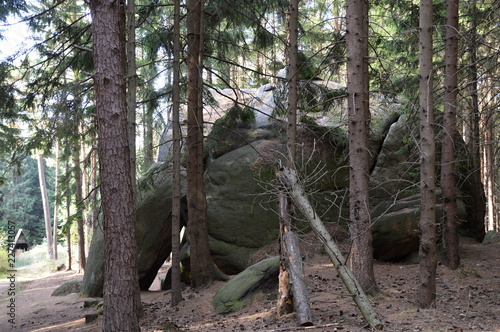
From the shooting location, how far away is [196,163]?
11.0 m

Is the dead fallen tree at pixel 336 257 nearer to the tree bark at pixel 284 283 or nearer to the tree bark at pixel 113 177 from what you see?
the tree bark at pixel 284 283

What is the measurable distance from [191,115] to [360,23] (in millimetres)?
5057

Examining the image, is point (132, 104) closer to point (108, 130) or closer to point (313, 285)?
point (108, 130)

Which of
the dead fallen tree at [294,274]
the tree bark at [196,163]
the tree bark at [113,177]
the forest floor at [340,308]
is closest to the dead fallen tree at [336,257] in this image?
the forest floor at [340,308]

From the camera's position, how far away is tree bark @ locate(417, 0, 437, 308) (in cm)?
645

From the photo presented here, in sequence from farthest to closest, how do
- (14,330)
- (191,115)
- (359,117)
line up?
1. (191,115)
2. (14,330)
3. (359,117)

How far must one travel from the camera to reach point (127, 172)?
5.77 meters

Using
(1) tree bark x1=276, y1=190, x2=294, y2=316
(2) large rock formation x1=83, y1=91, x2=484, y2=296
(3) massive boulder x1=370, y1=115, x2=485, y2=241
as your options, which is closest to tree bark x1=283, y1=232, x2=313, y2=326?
(1) tree bark x1=276, y1=190, x2=294, y2=316

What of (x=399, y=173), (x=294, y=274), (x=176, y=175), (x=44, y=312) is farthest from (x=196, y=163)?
(x=44, y=312)

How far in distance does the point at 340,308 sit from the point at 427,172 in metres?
2.72

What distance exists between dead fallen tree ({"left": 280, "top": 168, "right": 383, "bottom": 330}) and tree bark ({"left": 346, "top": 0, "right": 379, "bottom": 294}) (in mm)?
1577

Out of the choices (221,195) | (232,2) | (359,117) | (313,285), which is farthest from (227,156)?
(359,117)

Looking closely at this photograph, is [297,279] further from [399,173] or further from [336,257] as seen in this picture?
[399,173]

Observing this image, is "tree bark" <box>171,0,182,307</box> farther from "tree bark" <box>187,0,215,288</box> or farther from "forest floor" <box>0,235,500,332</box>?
"tree bark" <box>187,0,215,288</box>
